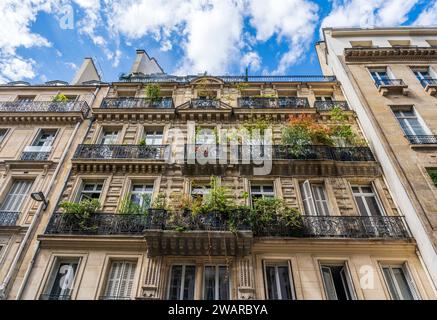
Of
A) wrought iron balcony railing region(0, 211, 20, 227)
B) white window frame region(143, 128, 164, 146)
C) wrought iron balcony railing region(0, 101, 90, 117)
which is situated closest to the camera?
wrought iron balcony railing region(0, 211, 20, 227)

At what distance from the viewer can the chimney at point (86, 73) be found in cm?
1645

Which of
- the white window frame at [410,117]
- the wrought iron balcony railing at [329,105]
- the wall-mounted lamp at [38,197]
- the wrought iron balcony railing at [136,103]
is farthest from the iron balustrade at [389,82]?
the wall-mounted lamp at [38,197]

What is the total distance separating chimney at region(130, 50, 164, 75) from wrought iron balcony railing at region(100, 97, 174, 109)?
3851 millimetres

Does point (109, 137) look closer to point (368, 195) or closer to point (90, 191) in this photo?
point (90, 191)

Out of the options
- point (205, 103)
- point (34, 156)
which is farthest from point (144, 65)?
point (34, 156)

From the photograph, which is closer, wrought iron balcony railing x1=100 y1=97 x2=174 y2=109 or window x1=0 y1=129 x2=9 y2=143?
window x1=0 y1=129 x2=9 y2=143

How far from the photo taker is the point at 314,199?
33.1 feet

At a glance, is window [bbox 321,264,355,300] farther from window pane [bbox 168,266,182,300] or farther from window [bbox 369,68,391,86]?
window [bbox 369,68,391,86]

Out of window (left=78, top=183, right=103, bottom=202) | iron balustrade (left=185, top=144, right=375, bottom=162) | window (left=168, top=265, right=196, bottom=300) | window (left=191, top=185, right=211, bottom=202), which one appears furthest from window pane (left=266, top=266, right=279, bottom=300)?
window (left=78, top=183, right=103, bottom=202)

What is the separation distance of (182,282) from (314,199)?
17.4 feet

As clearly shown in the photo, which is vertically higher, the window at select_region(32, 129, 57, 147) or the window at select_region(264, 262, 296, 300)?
the window at select_region(32, 129, 57, 147)

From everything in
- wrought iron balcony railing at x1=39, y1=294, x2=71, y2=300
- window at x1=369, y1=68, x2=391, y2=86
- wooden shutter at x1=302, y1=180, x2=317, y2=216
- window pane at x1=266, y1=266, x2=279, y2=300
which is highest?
window at x1=369, y1=68, x2=391, y2=86

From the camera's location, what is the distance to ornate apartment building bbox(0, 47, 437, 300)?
8.02 meters

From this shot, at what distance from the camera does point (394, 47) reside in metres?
14.6
